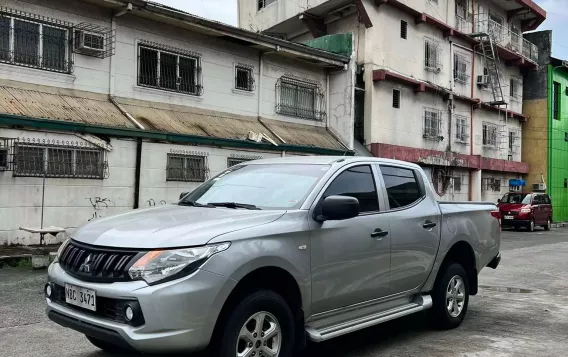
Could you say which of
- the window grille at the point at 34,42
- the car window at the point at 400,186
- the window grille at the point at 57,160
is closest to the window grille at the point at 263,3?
the window grille at the point at 34,42

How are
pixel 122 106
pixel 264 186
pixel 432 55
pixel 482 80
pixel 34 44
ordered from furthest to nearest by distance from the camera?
pixel 482 80
pixel 432 55
pixel 122 106
pixel 34 44
pixel 264 186

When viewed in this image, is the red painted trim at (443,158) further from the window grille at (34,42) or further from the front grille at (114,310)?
the front grille at (114,310)

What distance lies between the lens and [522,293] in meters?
8.62

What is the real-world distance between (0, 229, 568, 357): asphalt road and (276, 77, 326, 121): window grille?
1031 cm

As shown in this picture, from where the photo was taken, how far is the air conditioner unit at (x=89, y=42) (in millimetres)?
12438

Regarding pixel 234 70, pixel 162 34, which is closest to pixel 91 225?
pixel 162 34

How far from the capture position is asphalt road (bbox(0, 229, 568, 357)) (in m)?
5.23

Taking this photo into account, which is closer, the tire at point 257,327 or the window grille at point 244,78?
the tire at point 257,327

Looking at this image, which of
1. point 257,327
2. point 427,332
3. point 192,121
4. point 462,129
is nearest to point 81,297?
point 257,327

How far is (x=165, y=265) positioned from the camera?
3668 millimetres

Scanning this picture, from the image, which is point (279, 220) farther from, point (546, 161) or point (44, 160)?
point (546, 161)

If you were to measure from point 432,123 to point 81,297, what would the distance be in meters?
21.9

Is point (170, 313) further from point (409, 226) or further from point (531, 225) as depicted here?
point (531, 225)

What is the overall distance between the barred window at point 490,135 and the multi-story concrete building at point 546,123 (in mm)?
4161
